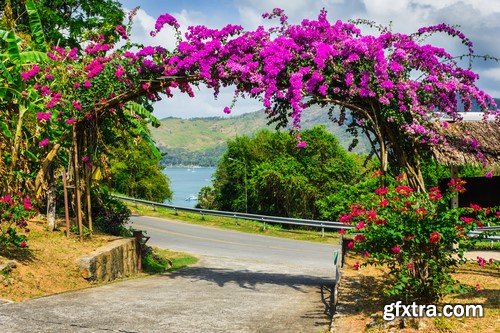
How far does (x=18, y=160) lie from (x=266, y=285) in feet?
27.3

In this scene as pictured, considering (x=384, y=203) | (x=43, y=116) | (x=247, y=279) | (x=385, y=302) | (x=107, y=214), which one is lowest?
(x=247, y=279)

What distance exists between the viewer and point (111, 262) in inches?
562

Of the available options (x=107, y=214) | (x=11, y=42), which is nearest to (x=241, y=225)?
(x=107, y=214)

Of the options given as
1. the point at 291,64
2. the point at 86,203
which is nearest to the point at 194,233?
the point at 86,203

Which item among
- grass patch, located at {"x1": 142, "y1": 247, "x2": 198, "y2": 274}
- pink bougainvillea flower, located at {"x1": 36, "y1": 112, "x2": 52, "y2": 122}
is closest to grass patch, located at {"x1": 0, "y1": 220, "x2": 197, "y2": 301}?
grass patch, located at {"x1": 142, "y1": 247, "x2": 198, "y2": 274}

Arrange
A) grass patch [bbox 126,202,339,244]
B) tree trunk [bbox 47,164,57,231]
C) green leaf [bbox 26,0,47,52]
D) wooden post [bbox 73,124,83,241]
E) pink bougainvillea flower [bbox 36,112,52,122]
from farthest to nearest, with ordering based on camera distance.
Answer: grass patch [bbox 126,202,339,244] < green leaf [bbox 26,0,47,52] < tree trunk [bbox 47,164,57,231] < wooden post [bbox 73,124,83,241] < pink bougainvillea flower [bbox 36,112,52,122]

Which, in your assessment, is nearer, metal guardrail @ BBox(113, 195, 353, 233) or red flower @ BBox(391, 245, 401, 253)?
red flower @ BBox(391, 245, 401, 253)

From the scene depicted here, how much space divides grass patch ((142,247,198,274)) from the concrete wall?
1.28 meters

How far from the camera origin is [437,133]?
1200 centimetres

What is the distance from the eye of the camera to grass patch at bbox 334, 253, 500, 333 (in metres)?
7.34

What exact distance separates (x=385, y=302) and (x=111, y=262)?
782 cm

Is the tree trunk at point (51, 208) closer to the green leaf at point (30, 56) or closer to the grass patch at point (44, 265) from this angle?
the grass patch at point (44, 265)

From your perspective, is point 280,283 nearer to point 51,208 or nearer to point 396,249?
point 51,208

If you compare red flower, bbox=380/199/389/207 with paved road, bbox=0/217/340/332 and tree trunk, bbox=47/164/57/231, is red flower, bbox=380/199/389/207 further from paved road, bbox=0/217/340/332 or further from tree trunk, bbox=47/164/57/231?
tree trunk, bbox=47/164/57/231
